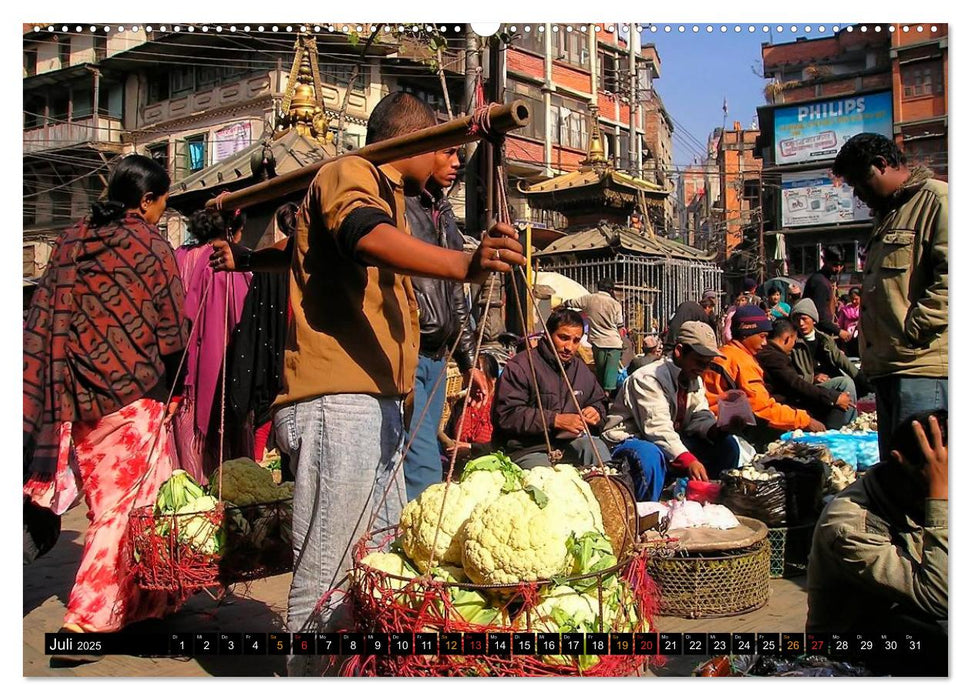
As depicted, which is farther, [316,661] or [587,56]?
[587,56]

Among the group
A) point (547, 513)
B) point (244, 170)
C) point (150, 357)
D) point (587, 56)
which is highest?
point (587, 56)

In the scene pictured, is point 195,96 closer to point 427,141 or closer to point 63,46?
point 63,46

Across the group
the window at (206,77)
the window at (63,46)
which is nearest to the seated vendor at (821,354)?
the window at (63,46)

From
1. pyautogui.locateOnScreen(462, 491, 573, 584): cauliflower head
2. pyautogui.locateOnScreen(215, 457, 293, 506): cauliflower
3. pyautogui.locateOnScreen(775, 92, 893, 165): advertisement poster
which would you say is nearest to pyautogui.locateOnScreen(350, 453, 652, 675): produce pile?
pyautogui.locateOnScreen(462, 491, 573, 584): cauliflower head

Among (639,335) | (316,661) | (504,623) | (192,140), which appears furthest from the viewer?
(192,140)

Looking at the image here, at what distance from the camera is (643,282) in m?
13.5

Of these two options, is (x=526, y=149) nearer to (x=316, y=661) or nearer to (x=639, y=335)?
(x=639, y=335)

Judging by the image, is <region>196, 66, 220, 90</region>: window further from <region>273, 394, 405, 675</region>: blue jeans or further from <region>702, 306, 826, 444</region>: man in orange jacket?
<region>273, 394, 405, 675</region>: blue jeans

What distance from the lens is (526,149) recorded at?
2614 cm

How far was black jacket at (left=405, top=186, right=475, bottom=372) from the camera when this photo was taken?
3.72 metres

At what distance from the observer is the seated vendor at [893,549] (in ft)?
7.02

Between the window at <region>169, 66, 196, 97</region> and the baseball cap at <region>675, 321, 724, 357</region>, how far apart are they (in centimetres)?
1982

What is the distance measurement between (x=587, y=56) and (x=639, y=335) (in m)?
15.3

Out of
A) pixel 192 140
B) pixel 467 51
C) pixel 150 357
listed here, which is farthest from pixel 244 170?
pixel 192 140
